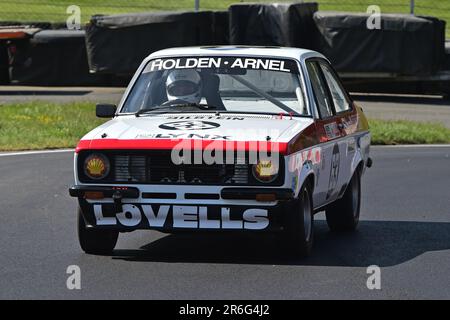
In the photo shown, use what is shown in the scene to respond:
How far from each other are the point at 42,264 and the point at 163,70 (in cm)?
205

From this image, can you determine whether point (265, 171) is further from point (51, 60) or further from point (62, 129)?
point (51, 60)

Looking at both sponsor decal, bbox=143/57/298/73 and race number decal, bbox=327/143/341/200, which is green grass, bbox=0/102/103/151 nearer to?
sponsor decal, bbox=143/57/298/73

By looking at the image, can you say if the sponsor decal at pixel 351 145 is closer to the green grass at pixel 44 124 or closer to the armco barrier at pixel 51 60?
the green grass at pixel 44 124

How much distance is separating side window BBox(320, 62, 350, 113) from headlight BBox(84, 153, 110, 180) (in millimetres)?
2440

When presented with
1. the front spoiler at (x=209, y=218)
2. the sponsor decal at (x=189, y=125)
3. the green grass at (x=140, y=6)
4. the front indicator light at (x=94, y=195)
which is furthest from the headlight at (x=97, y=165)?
the green grass at (x=140, y=6)

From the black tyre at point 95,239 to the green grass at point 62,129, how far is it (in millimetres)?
8525

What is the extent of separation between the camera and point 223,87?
9.84 meters

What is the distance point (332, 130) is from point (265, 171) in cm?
151

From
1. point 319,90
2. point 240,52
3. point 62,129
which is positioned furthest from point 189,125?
point 62,129

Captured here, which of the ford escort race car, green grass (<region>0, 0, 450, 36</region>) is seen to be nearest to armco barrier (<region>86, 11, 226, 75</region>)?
green grass (<region>0, 0, 450, 36</region>)

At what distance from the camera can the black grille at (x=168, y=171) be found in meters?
8.55

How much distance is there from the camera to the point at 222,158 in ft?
27.8

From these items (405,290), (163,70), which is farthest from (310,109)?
(405,290)
